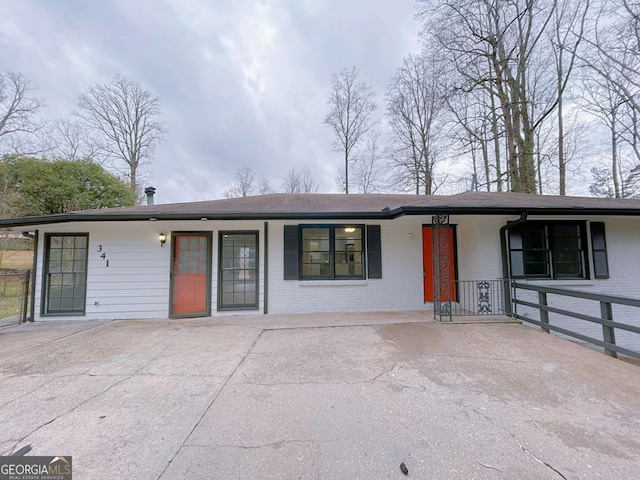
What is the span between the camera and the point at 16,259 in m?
10.8

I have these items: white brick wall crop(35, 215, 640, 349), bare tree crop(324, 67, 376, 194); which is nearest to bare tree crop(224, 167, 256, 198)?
bare tree crop(324, 67, 376, 194)

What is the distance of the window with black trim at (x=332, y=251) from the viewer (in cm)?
602

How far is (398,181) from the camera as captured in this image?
1516 centimetres

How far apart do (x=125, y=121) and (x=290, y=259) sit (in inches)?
730

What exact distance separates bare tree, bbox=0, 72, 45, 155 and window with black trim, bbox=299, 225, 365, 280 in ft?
50.7

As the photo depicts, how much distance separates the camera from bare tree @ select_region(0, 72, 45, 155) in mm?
12180

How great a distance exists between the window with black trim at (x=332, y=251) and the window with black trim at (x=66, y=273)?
15.9 feet

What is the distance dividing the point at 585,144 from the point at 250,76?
1582 centimetres

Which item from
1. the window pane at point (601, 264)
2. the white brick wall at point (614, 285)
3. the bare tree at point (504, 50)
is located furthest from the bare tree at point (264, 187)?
the window pane at point (601, 264)

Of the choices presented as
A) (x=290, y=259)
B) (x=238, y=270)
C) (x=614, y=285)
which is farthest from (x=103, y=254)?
(x=614, y=285)

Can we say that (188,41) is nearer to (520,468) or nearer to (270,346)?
(270,346)

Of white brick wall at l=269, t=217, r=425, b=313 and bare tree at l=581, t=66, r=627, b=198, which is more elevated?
bare tree at l=581, t=66, r=627, b=198

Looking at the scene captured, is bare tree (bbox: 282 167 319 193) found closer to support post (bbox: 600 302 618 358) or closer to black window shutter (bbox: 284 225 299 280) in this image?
black window shutter (bbox: 284 225 299 280)

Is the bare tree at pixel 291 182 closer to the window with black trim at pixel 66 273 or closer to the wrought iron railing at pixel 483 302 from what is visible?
the window with black trim at pixel 66 273
